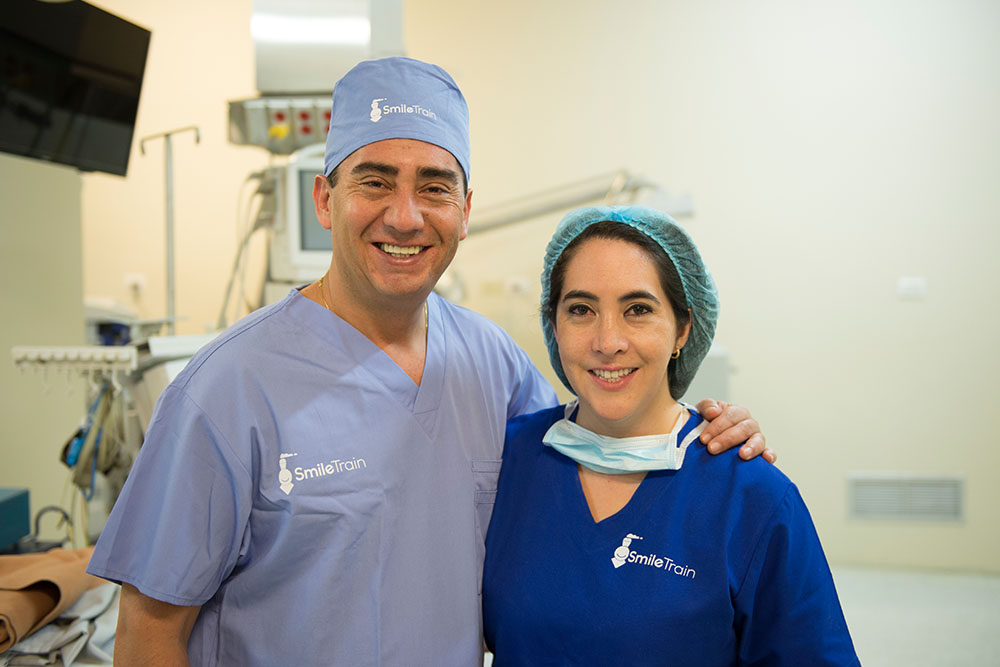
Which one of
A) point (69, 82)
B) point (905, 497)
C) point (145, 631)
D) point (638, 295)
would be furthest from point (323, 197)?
point (905, 497)

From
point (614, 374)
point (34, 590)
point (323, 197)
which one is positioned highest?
point (323, 197)

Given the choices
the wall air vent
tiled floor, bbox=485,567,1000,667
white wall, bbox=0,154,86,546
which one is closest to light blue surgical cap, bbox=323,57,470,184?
white wall, bbox=0,154,86,546

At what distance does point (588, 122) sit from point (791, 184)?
1.05m

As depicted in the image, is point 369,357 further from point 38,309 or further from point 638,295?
point 38,309

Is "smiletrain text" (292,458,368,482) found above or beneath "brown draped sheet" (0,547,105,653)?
above

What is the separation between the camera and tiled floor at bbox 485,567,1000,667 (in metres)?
2.53

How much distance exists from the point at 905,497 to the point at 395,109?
10.9 ft

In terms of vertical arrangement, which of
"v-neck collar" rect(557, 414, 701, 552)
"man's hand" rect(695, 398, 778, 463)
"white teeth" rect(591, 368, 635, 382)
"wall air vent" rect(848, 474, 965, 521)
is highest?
"white teeth" rect(591, 368, 635, 382)

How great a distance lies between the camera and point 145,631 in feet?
2.93

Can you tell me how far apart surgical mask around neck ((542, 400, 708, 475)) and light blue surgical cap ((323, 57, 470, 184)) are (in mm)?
485

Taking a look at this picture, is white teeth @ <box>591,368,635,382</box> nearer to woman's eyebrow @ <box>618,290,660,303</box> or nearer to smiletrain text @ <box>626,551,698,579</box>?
woman's eyebrow @ <box>618,290,660,303</box>

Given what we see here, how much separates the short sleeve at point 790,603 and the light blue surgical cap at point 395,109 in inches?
29.7

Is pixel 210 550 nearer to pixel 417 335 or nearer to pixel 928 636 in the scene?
pixel 417 335

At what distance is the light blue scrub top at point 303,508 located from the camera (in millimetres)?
892
